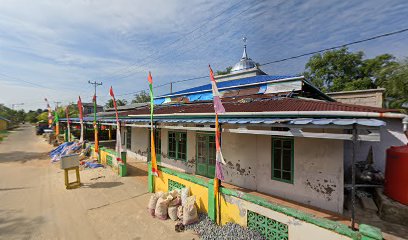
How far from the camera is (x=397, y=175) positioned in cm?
534

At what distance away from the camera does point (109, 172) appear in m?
10.1

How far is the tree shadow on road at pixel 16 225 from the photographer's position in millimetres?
4832

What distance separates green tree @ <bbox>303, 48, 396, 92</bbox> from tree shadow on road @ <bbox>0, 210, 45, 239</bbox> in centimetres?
2612

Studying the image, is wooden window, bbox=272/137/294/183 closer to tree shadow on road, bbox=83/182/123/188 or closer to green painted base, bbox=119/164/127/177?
tree shadow on road, bbox=83/182/123/188

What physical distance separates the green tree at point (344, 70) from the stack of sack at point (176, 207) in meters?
23.0

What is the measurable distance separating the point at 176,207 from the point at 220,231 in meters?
1.46

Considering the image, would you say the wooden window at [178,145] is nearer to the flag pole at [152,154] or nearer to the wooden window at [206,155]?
the wooden window at [206,155]

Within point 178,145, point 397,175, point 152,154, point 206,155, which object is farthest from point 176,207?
point 397,175

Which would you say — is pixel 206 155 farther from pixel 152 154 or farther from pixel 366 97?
pixel 366 97

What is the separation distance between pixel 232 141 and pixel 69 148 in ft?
41.8

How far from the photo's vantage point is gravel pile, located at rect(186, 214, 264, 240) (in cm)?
421

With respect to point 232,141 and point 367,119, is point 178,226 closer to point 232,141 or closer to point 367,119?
point 232,141

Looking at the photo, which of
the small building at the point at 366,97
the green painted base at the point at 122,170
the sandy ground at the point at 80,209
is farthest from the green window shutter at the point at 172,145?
the small building at the point at 366,97

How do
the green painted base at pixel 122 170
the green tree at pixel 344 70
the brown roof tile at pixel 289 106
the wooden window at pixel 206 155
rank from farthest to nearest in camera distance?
the green tree at pixel 344 70
the green painted base at pixel 122 170
the wooden window at pixel 206 155
the brown roof tile at pixel 289 106
